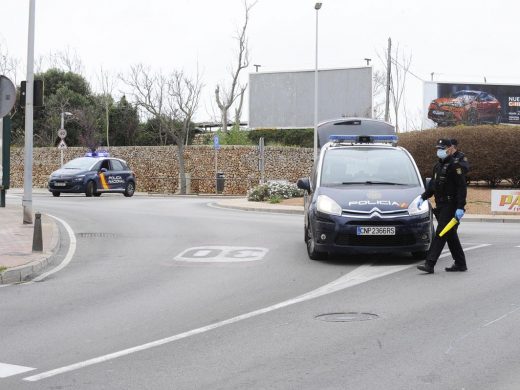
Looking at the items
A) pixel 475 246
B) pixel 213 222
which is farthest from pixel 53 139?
pixel 475 246

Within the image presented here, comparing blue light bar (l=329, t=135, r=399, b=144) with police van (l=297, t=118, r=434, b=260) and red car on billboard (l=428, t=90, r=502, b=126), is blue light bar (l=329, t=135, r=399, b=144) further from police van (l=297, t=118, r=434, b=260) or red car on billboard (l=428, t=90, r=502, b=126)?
red car on billboard (l=428, t=90, r=502, b=126)

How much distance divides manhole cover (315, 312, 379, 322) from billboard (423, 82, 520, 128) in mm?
54345

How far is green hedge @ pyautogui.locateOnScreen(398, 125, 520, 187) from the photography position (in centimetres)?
2822

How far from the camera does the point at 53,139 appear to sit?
58.2 meters

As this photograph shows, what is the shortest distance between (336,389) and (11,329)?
3749 mm

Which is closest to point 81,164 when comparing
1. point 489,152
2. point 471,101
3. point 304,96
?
point 489,152

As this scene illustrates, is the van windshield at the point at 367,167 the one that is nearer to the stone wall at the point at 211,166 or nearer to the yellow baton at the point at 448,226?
the yellow baton at the point at 448,226

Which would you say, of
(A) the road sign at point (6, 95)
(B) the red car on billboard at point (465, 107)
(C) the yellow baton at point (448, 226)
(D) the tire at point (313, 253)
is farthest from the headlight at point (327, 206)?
(B) the red car on billboard at point (465, 107)

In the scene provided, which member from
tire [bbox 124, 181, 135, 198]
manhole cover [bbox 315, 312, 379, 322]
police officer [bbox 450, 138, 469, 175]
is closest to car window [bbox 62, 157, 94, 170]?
tire [bbox 124, 181, 135, 198]

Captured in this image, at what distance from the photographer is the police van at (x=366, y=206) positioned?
37.7 ft

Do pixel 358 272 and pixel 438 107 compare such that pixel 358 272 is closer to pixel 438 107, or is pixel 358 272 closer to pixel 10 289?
pixel 10 289

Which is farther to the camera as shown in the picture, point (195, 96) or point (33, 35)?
point (195, 96)

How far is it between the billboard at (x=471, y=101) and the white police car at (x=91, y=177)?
32.5 metres

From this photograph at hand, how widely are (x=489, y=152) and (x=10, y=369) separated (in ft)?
79.9
